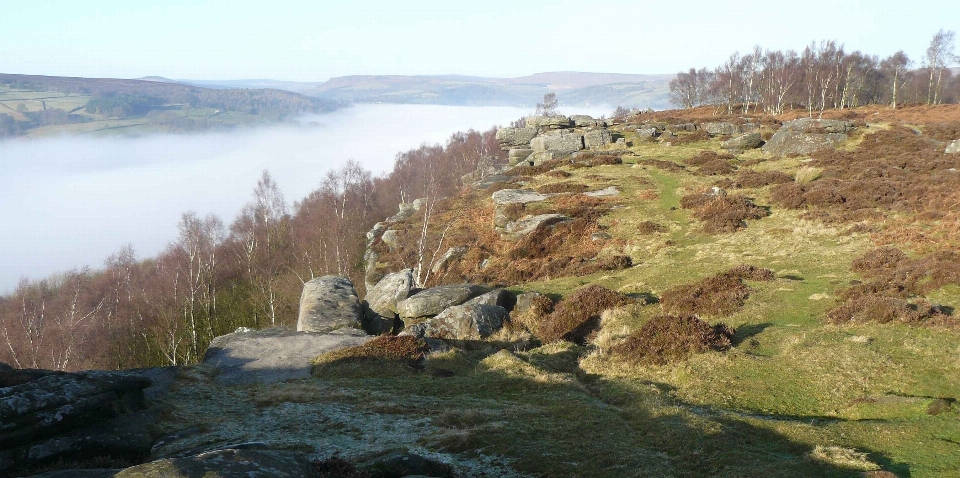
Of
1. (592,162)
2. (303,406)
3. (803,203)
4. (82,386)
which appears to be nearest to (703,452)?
(303,406)

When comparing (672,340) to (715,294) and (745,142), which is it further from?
(745,142)

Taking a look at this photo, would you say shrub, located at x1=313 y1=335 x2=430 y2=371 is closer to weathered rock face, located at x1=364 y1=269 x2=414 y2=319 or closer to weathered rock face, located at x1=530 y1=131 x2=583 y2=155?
weathered rock face, located at x1=364 y1=269 x2=414 y2=319

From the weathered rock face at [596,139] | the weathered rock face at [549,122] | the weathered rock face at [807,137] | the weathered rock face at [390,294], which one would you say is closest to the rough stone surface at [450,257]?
the weathered rock face at [390,294]

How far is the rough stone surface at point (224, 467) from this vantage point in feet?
23.4

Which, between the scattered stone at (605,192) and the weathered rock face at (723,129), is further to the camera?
the weathered rock face at (723,129)

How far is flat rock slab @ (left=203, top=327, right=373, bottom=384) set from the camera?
57.9 ft

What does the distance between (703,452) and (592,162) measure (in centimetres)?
4593

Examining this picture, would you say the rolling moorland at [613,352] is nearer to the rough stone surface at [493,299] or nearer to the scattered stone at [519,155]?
the rough stone surface at [493,299]

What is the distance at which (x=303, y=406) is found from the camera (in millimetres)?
13984

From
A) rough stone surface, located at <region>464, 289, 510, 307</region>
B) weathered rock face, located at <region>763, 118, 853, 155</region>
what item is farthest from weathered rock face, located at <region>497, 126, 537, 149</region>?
rough stone surface, located at <region>464, 289, 510, 307</region>

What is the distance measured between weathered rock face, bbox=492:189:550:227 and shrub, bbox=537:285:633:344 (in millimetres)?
18010

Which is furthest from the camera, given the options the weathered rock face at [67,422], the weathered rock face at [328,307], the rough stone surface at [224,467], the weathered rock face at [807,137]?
the weathered rock face at [807,137]

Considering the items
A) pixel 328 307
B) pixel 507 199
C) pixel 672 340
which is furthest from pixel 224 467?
pixel 507 199

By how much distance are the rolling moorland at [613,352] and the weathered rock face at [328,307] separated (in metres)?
0.11
